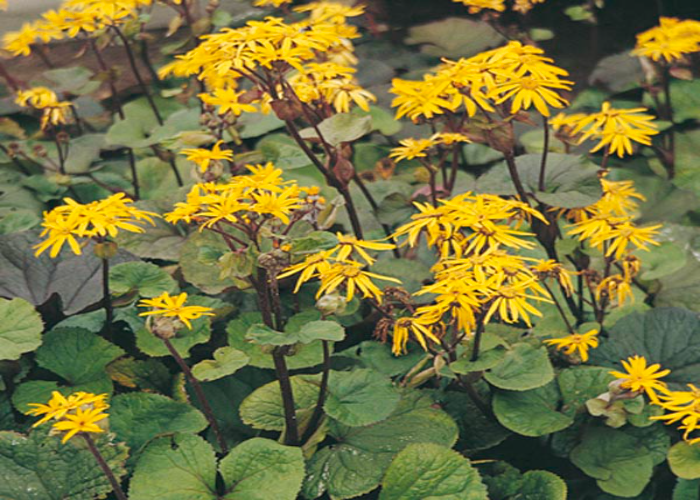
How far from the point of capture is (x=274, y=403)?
5.35 ft

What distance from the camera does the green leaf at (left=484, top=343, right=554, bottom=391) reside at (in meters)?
1.56

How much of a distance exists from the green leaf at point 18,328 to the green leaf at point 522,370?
2.84 ft

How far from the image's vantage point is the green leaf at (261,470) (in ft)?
4.58

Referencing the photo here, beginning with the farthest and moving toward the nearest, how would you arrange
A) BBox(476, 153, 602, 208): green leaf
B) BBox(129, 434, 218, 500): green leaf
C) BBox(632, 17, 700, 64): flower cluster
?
BBox(632, 17, 700, 64): flower cluster → BBox(476, 153, 602, 208): green leaf → BBox(129, 434, 218, 500): green leaf

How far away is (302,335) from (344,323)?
0.63 meters

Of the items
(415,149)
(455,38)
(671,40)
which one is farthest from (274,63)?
(455,38)

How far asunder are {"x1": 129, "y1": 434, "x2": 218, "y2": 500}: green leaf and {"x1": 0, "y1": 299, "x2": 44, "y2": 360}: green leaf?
0.32m

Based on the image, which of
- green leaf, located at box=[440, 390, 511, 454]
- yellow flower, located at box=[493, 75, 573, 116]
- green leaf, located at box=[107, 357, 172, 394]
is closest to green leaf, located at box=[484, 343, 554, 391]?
green leaf, located at box=[440, 390, 511, 454]

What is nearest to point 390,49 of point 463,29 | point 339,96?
point 463,29

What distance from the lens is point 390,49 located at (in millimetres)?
3281

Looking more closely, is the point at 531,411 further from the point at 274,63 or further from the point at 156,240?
the point at 156,240

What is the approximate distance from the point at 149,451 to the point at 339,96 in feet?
2.88

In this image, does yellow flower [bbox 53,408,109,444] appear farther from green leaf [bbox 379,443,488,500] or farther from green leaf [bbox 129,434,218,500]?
green leaf [bbox 379,443,488,500]

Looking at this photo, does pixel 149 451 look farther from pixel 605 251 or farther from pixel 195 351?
pixel 605 251
